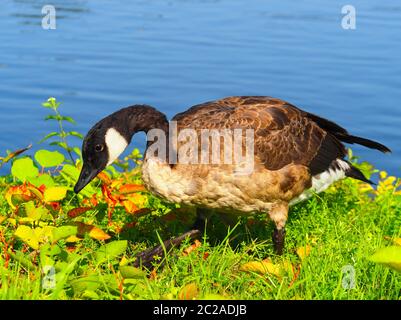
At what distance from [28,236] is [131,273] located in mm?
1003

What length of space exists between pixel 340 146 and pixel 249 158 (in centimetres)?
130

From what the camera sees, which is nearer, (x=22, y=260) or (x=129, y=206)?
(x=22, y=260)

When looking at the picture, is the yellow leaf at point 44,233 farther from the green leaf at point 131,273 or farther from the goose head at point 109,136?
the green leaf at point 131,273

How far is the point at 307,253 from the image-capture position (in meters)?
6.06

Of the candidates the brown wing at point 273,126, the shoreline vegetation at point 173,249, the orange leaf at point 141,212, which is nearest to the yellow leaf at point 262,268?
the shoreline vegetation at point 173,249

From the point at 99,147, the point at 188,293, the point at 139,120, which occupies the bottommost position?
the point at 188,293

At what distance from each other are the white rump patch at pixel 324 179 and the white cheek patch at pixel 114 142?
141 centimetres

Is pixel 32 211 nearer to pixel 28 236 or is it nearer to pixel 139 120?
pixel 28 236

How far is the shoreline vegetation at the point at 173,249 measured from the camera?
515cm

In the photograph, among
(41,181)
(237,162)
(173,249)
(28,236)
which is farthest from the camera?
(41,181)

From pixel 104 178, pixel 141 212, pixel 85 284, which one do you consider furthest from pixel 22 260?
pixel 104 178

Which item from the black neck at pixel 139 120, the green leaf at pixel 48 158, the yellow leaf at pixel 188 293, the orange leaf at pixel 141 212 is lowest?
the yellow leaf at pixel 188 293

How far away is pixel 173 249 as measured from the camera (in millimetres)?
6465
